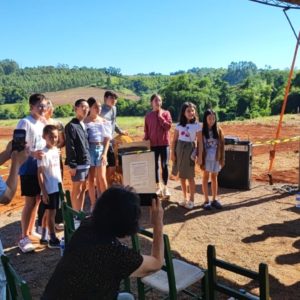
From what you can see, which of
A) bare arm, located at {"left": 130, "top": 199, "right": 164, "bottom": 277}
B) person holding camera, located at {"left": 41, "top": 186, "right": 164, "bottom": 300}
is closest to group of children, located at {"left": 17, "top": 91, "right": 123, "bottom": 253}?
bare arm, located at {"left": 130, "top": 199, "right": 164, "bottom": 277}

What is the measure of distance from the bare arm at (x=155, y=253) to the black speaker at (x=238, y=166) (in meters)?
5.86

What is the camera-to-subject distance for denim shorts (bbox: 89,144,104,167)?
19.9 ft

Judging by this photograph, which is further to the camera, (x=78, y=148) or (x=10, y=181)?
(x=78, y=148)

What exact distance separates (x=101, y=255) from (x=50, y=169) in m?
3.22

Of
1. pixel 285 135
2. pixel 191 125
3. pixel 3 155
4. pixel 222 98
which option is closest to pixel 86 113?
pixel 191 125

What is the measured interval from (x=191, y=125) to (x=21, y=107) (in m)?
58.2

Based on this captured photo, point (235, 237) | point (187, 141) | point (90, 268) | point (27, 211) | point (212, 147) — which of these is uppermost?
point (187, 141)

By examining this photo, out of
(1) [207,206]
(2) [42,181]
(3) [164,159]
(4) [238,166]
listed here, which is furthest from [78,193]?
(4) [238,166]

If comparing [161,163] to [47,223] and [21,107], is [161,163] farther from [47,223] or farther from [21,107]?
[21,107]

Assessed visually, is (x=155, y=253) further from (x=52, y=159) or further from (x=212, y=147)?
(x=212, y=147)

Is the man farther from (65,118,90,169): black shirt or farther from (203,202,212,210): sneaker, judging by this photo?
(203,202,212,210): sneaker

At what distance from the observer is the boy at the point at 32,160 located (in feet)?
16.4

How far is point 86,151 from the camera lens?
5.71 metres

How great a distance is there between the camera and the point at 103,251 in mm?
2043
